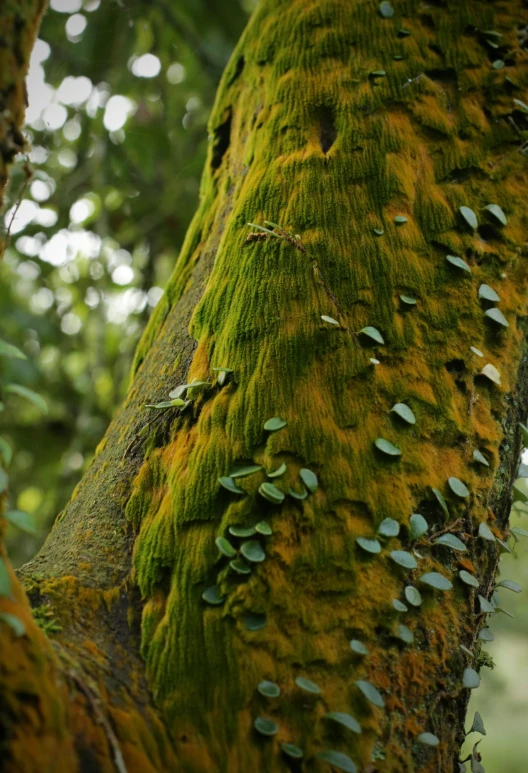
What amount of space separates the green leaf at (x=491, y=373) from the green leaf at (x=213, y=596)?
0.76m

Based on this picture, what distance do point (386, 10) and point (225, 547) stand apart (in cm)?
152

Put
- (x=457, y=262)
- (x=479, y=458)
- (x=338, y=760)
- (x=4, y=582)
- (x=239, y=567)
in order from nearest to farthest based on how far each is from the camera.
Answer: (x=4, y=582), (x=338, y=760), (x=239, y=567), (x=479, y=458), (x=457, y=262)

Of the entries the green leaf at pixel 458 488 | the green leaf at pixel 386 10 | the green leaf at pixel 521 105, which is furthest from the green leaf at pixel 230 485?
the green leaf at pixel 386 10

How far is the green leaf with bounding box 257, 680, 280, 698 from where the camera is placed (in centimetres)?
99

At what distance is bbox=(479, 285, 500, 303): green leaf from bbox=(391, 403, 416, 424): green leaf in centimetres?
36

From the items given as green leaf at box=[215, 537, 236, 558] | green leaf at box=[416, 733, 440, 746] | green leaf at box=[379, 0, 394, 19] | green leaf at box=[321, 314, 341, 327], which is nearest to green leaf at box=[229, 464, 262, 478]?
green leaf at box=[215, 537, 236, 558]

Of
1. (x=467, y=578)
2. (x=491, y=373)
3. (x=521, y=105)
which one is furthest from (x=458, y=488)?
(x=521, y=105)

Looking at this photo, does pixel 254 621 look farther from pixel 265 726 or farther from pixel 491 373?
pixel 491 373

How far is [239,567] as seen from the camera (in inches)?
42.1

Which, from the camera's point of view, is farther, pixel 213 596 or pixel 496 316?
pixel 496 316

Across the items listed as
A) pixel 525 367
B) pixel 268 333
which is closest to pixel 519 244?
pixel 525 367

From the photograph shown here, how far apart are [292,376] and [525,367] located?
1.98 feet

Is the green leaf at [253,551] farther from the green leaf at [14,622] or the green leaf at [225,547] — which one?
the green leaf at [14,622]

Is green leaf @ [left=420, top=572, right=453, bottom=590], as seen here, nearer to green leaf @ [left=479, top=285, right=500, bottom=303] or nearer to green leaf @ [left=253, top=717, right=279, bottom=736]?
green leaf @ [left=253, top=717, right=279, bottom=736]
